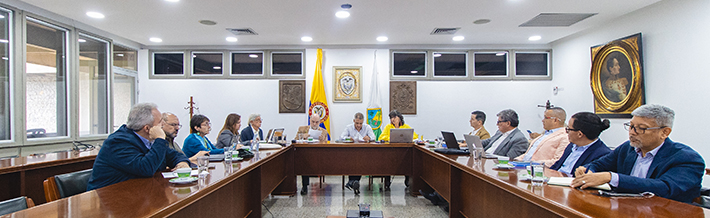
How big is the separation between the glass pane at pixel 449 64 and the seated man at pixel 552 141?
408 cm

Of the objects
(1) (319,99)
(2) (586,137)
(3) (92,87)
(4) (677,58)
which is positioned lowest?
(2) (586,137)

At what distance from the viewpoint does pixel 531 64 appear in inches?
284

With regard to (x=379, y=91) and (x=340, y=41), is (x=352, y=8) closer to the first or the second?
(x=340, y=41)

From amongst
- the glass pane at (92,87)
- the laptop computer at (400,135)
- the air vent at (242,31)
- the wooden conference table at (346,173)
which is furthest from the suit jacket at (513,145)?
the glass pane at (92,87)

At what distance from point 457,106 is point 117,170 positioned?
618cm

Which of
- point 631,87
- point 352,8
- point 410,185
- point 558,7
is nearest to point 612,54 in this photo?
point 631,87

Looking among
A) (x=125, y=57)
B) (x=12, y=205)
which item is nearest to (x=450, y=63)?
(x=125, y=57)

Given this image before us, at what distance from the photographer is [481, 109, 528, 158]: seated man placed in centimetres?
364

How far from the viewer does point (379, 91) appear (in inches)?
282

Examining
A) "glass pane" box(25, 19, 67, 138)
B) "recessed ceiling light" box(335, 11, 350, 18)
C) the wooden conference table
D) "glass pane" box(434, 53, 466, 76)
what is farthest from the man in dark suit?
"glass pane" box(434, 53, 466, 76)

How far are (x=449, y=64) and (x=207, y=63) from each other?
4.95 metres

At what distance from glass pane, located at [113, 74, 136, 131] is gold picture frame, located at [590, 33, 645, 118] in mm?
8212

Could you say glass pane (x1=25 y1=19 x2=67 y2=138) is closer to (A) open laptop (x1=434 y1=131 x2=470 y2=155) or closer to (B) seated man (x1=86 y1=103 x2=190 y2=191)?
(B) seated man (x1=86 y1=103 x2=190 y2=191)

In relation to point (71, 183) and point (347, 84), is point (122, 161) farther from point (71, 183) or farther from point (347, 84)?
point (347, 84)
